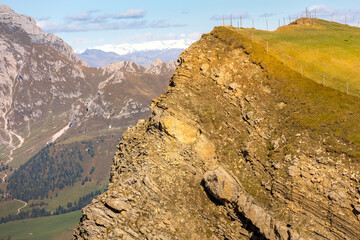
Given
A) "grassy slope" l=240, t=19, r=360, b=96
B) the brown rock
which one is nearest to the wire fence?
"grassy slope" l=240, t=19, r=360, b=96

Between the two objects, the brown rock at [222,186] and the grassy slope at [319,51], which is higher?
the grassy slope at [319,51]

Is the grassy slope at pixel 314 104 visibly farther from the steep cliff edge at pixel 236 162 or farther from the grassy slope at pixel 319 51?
the grassy slope at pixel 319 51

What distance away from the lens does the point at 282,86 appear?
6138 centimetres

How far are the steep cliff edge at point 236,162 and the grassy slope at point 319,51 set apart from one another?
25.0ft

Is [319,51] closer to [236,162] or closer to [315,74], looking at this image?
[315,74]

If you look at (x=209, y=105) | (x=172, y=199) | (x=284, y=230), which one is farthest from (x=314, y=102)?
(x=172, y=199)

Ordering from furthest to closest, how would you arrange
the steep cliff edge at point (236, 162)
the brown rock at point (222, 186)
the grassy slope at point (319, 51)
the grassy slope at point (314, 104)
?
the grassy slope at point (319, 51) → the grassy slope at point (314, 104) → the brown rock at point (222, 186) → the steep cliff edge at point (236, 162)

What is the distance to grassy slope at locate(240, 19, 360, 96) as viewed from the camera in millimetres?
68188

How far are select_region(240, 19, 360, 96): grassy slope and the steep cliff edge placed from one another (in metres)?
7.61

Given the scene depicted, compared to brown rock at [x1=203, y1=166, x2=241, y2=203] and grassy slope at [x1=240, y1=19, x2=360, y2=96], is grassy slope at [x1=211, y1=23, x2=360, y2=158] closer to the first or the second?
grassy slope at [x1=240, y1=19, x2=360, y2=96]

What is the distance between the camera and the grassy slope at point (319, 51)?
224 ft

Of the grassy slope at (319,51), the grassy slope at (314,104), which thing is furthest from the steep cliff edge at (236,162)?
the grassy slope at (319,51)

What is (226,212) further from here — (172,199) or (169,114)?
(169,114)

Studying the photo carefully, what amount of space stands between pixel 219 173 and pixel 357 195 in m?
18.5
